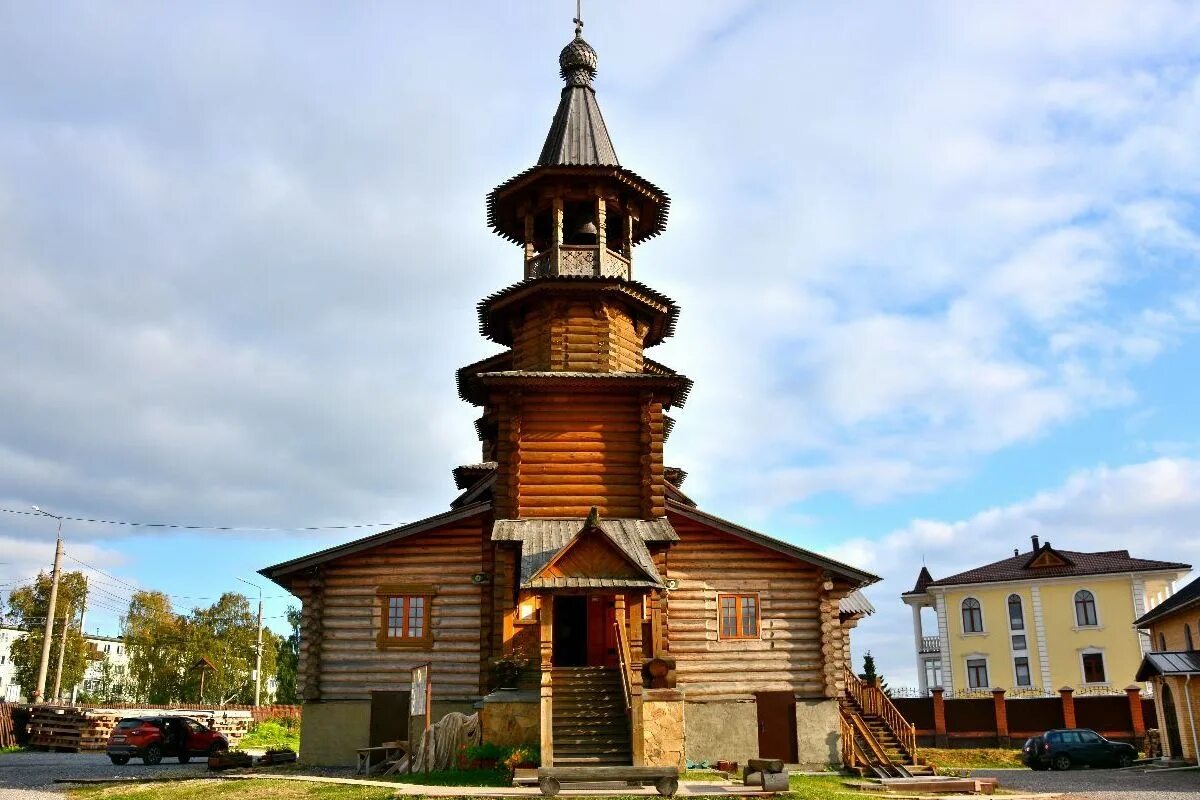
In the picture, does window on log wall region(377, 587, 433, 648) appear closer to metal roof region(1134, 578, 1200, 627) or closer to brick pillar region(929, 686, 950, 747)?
brick pillar region(929, 686, 950, 747)

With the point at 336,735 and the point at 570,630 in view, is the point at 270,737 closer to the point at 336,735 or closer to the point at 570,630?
the point at 336,735

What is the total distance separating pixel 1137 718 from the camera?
3659 centimetres

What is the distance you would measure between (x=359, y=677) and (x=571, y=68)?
19.2 m

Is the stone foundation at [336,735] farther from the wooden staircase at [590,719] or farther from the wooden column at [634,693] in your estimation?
the wooden column at [634,693]

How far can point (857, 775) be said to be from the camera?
24.2 m

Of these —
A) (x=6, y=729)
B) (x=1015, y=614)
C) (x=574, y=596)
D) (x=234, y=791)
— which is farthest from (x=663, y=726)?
(x=1015, y=614)

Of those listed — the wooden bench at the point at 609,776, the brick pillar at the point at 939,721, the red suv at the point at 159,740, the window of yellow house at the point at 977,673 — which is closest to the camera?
the wooden bench at the point at 609,776

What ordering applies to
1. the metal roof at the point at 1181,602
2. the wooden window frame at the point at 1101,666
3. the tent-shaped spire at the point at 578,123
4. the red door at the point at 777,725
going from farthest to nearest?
the wooden window frame at the point at 1101,666
the metal roof at the point at 1181,602
the tent-shaped spire at the point at 578,123
the red door at the point at 777,725

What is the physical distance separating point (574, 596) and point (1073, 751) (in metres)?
18.9

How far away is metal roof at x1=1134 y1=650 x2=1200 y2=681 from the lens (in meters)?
30.2

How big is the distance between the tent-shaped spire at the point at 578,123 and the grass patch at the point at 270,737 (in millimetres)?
26448

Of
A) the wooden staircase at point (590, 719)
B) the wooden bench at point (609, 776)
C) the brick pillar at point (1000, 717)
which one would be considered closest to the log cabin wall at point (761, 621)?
the wooden staircase at point (590, 719)

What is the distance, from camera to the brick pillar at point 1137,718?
36.3 metres

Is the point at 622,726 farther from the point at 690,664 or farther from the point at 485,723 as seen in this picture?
the point at 690,664
